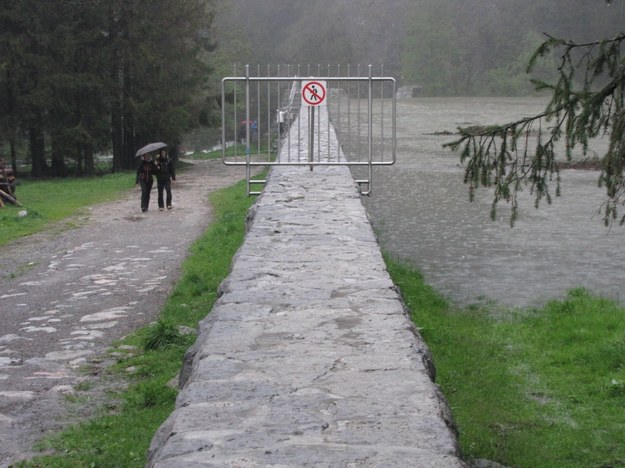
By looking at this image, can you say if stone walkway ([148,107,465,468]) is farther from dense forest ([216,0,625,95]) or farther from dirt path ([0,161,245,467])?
dense forest ([216,0,625,95])

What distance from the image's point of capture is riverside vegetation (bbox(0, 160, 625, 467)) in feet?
20.6

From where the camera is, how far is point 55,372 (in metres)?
8.22

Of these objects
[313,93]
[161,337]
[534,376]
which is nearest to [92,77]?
[313,93]

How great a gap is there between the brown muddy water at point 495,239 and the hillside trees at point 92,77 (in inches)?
505

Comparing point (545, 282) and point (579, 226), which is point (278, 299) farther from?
point (579, 226)

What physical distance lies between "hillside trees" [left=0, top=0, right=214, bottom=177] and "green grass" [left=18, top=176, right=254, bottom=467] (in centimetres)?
2104

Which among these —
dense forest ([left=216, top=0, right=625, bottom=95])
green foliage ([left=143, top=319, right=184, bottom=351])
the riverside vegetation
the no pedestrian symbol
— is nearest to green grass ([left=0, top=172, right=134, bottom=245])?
the no pedestrian symbol

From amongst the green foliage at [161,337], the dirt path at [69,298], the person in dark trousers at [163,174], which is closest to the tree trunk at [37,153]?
the person in dark trousers at [163,174]

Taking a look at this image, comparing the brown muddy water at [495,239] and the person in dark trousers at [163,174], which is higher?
the person in dark trousers at [163,174]

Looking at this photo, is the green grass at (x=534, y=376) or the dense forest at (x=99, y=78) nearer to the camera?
the green grass at (x=534, y=376)

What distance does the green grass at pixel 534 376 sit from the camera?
20.9ft

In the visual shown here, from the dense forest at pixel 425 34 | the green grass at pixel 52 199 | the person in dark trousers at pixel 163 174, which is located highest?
the dense forest at pixel 425 34

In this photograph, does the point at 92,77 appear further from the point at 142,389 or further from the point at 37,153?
the point at 142,389

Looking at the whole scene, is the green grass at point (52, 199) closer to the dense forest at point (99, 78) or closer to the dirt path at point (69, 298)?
the dirt path at point (69, 298)
